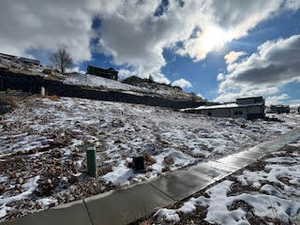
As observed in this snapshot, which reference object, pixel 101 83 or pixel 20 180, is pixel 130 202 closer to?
pixel 20 180

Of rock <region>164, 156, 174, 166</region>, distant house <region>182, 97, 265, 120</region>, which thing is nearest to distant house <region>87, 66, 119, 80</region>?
distant house <region>182, 97, 265, 120</region>

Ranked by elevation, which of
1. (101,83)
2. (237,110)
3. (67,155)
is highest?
(101,83)

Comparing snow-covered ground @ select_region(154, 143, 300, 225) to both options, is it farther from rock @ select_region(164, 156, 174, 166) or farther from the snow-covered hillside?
the snow-covered hillside

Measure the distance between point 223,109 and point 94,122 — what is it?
31329mm

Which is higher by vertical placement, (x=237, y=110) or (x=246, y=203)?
(x=237, y=110)

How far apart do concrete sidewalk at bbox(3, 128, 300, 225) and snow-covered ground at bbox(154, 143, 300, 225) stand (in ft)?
1.17

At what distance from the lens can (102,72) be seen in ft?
148

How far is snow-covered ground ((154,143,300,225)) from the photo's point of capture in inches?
127

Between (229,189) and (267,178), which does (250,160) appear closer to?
(267,178)

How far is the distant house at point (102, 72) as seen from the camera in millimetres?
43872

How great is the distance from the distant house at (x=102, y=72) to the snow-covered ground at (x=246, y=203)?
4421cm

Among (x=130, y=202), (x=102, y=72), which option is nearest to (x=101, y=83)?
(x=102, y=72)

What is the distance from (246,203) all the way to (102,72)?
150 ft

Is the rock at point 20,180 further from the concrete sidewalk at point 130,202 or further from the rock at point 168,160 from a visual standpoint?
the rock at point 168,160
